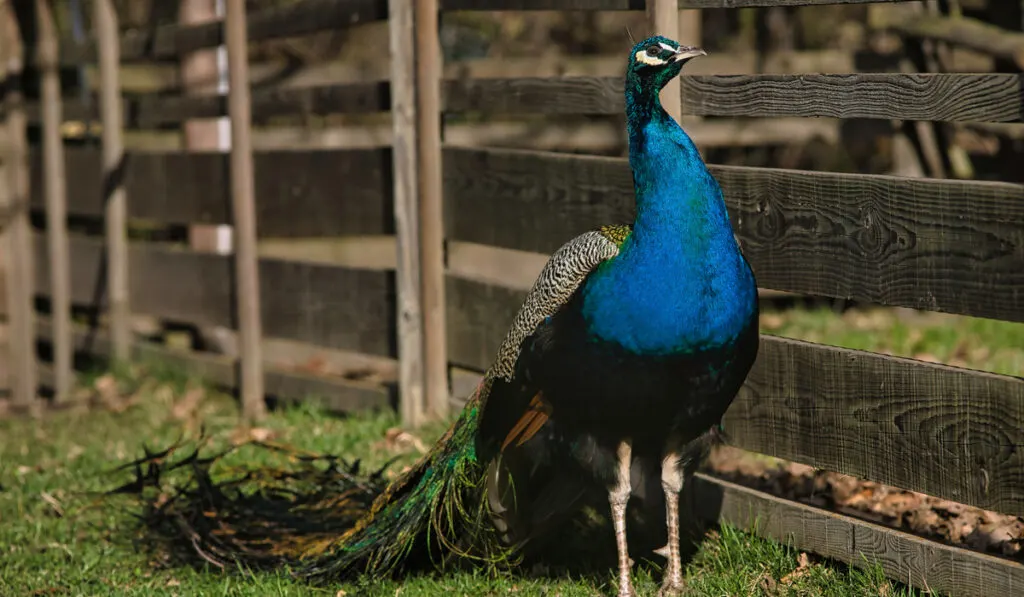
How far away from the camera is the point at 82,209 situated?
8.84m

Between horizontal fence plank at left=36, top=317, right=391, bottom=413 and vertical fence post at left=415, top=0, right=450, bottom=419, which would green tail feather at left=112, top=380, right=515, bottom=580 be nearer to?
vertical fence post at left=415, top=0, right=450, bottom=419

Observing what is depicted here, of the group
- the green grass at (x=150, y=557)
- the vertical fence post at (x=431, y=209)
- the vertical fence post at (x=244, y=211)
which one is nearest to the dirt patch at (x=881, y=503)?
the green grass at (x=150, y=557)

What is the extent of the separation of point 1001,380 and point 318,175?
4152 millimetres

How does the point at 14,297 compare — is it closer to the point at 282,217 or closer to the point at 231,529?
the point at 282,217

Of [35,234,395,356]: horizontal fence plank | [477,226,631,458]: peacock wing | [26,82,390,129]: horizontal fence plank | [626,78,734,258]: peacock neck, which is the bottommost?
[35,234,395,356]: horizontal fence plank

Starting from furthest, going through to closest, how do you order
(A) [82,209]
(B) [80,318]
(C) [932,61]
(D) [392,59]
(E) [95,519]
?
(B) [80,318]
(A) [82,209]
(C) [932,61]
(D) [392,59]
(E) [95,519]

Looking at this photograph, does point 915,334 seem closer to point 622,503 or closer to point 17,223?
point 622,503

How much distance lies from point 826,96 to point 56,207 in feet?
20.2

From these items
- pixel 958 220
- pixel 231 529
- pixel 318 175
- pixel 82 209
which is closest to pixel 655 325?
pixel 958 220

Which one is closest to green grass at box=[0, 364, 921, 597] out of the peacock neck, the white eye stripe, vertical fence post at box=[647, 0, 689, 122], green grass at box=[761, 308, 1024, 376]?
the peacock neck

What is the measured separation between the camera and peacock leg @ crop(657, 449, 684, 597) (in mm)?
3986

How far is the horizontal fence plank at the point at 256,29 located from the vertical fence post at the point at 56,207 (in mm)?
150

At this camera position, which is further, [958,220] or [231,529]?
[231,529]

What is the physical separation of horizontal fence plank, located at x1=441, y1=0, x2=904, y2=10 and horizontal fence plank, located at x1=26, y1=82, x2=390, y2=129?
2.17 ft
